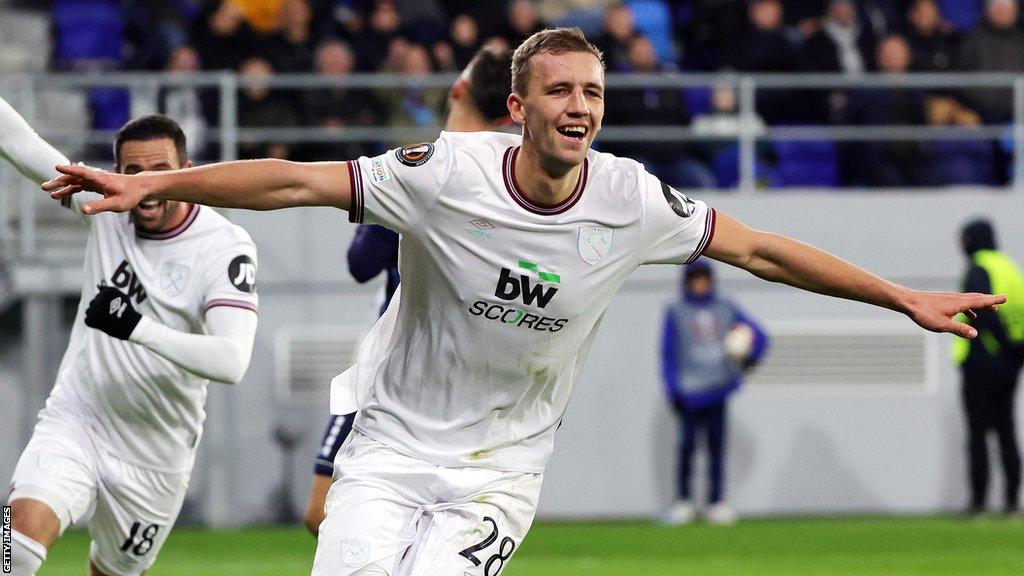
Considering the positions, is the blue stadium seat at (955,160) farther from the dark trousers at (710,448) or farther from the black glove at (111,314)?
the black glove at (111,314)

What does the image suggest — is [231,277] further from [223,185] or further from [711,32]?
[711,32]

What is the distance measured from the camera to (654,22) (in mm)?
16688

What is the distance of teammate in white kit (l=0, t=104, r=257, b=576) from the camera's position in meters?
7.04

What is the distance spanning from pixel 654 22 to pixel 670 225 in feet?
36.8

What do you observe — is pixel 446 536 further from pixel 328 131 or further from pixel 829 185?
pixel 829 185

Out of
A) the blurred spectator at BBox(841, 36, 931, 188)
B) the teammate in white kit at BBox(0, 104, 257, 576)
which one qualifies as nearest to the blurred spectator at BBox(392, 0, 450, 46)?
the blurred spectator at BBox(841, 36, 931, 188)

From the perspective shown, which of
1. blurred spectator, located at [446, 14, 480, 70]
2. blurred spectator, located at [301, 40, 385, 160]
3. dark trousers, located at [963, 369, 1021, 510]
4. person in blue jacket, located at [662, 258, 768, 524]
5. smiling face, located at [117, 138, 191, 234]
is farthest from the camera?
blurred spectator, located at [446, 14, 480, 70]

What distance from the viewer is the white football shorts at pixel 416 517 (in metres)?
5.34

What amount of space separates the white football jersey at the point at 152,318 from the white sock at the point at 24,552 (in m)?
0.74

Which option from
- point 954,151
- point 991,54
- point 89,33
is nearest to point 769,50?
point 954,151

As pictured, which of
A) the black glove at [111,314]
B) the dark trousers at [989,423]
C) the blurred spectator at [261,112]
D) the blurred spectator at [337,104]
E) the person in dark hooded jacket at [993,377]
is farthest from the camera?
the blurred spectator at [337,104]

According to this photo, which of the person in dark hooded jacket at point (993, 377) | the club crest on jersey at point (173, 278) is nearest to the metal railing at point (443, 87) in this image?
the person in dark hooded jacket at point (993, 377)

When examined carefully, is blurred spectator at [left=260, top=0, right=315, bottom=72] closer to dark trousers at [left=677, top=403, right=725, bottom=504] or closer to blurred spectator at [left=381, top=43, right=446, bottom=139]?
blurred spectator at [left=381, top=43, right=446, bottom=139]

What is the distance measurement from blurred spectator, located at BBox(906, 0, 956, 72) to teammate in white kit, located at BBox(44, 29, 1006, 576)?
35.9 ft
